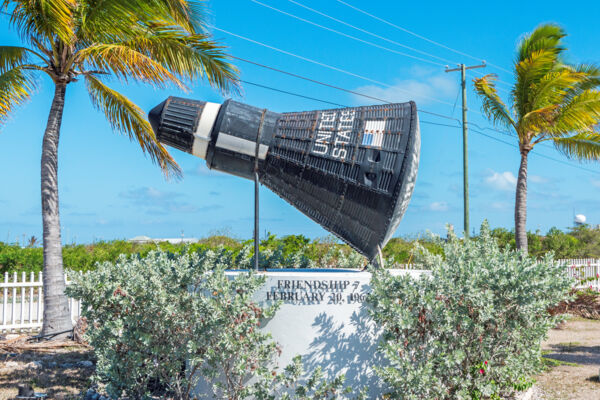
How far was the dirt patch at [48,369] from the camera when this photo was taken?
603cm

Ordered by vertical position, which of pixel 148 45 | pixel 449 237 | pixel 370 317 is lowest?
pixel 370 317

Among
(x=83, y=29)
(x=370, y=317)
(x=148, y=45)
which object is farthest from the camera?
(x=148, y=45)

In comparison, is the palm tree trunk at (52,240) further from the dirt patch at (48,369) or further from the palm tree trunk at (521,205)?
the palm tree trunk at (521,205)

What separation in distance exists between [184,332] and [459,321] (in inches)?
87.4

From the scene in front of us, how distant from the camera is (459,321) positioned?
4.18 metres

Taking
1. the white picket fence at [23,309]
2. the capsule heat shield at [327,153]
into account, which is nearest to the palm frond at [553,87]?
the capsule heat shield at [327,153]

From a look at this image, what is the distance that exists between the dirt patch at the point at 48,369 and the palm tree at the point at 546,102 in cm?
1156

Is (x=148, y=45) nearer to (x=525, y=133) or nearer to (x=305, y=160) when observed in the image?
(x=305, y=160)

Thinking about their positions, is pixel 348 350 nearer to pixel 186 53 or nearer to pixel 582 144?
pixel 186 53

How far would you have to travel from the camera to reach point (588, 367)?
7434 mm

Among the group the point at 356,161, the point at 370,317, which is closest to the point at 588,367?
the point at 370,317

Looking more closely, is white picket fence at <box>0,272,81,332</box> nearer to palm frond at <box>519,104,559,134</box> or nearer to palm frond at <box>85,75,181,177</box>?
palm frond at <box>85,75,181,177</box>

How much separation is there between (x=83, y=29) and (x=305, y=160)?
644 cm

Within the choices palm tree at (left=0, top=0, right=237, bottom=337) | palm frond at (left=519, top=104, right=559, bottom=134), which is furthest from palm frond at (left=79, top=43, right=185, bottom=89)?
palm frond at (left=519, top=104, right=559, bottom=134)
